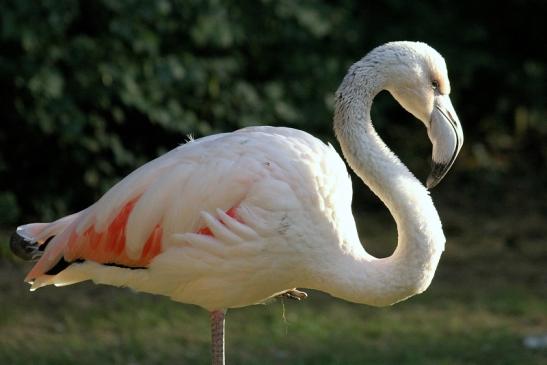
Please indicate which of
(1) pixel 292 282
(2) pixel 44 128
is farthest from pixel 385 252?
(1) pixel 292 282

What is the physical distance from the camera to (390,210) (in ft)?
13.8

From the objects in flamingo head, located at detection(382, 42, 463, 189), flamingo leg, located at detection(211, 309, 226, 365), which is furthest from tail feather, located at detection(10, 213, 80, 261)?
flamingo head, located at detection(382, 42, 463, 189)

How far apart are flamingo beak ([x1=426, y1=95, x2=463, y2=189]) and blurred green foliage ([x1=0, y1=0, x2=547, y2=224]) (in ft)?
11.2

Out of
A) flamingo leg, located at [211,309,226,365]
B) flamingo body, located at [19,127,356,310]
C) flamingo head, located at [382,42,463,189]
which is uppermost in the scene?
flamingo head, located at [382,42,463,189]

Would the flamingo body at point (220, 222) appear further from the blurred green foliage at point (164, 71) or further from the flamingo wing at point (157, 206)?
the blurred green foliage at point (164, 71)

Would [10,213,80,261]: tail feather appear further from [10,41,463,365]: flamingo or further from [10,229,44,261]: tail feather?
[10,41,463,365]: flamingo

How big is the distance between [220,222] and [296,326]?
2.29 meters

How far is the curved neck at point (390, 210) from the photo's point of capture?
13.5 feet

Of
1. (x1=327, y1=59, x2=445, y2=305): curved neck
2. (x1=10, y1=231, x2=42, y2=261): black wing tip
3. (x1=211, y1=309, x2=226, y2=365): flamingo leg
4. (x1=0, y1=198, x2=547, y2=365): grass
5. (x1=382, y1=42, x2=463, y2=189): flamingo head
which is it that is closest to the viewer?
(x1=327, y1=59, x2=445, y2=305): curved neck

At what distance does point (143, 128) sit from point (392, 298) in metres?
4.18

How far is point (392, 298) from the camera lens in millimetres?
4172

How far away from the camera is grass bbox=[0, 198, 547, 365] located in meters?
5.96

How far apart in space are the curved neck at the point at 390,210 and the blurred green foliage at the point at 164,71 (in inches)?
129

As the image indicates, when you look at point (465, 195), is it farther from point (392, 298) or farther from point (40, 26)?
point (392, 298)
